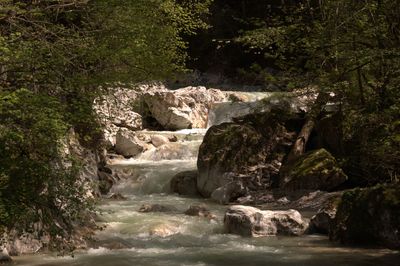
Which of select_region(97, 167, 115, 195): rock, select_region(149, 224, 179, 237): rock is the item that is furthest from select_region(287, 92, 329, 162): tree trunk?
select_region(149, 224, 179, 237): rock

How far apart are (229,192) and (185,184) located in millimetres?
1780

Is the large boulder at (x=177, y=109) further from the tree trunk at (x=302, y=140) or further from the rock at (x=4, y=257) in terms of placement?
the rock at (x=4, y=257)

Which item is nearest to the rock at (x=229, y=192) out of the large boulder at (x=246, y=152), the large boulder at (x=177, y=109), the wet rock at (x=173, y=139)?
the large boulder at (x=246, y=152)

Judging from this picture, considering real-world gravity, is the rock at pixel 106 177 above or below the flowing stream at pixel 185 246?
above

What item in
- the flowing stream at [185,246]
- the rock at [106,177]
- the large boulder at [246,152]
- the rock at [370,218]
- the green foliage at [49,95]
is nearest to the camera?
the green foliage at [49,95]

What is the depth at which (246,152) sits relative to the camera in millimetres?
19328

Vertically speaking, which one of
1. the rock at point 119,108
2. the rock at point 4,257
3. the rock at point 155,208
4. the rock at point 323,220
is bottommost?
the rock at point 4,257

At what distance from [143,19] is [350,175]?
8.40 m

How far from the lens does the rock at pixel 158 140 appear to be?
24.0 meters

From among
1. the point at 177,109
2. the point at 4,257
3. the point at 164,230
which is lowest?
the point at 4,257

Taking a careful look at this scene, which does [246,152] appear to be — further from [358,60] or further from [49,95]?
[49,95]

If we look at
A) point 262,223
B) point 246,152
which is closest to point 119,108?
point 262,223

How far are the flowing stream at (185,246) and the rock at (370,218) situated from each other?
1.27ft

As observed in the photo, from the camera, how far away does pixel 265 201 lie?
57.2 feet
